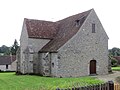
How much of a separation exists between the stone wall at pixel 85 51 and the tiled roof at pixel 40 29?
6.60 m

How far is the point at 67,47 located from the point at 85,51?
3053mm

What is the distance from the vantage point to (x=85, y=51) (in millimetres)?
29828

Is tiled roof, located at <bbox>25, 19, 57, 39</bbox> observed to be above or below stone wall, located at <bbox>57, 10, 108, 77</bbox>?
above

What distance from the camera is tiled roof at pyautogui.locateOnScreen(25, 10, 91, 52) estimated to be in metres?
30.0

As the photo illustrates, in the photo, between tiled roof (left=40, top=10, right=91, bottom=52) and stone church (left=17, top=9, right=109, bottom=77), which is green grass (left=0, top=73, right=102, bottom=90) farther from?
tiled roof (left=40, top=10, right=91, bottom=52)

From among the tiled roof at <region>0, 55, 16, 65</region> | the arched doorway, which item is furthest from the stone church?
the tiled roof at <region>0, 55, 16, 65</region>

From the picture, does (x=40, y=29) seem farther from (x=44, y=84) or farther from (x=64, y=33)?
(x=44, y=84)

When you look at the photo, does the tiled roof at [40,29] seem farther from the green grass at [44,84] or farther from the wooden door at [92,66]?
the green grass at [44,84]

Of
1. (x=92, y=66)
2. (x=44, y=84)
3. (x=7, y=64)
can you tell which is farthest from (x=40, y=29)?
(x=7, y=64)

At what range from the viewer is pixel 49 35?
113 feet

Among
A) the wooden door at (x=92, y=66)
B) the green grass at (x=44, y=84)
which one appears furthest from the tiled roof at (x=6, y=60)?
the green grass at (x=44, y=84)

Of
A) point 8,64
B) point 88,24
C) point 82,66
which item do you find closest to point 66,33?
point 88,24

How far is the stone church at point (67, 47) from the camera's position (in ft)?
93.7

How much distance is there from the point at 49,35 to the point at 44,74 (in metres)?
6.83
